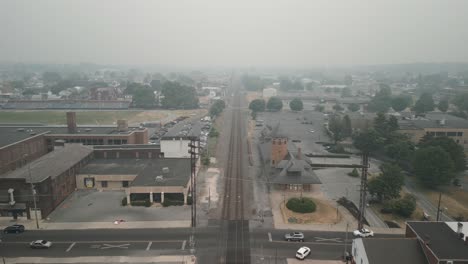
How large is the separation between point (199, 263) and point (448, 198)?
1575 inches

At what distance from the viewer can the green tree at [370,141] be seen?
74.0m

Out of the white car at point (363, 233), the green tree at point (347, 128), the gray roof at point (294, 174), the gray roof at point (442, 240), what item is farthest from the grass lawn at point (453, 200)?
the green tree at point (347, 128)

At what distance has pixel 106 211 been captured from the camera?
149 ft

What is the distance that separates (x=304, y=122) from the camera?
11412 cm

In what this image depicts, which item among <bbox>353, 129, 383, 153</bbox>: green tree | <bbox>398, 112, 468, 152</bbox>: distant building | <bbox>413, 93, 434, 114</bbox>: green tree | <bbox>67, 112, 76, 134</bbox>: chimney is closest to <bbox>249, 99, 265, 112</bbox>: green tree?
<bbox>413, 93, 434, 114</bbox>: green tree

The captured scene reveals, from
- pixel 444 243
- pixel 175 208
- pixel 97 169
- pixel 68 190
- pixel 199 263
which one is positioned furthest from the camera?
pixel 97 169

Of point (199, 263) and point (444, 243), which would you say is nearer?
point (444, 243)

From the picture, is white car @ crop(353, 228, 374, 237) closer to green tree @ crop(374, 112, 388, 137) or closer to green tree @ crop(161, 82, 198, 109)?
green tree @ crop(374, 112, 388, 137)

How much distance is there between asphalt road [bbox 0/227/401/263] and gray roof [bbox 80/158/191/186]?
990cm

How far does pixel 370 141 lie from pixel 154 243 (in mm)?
54354

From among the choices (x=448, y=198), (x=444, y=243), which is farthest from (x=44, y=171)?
(x=448, y=198)

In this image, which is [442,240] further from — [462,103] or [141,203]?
[462,103]

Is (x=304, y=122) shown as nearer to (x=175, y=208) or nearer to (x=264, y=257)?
(x=175, y=208)

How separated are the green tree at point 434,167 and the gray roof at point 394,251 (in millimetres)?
29141
